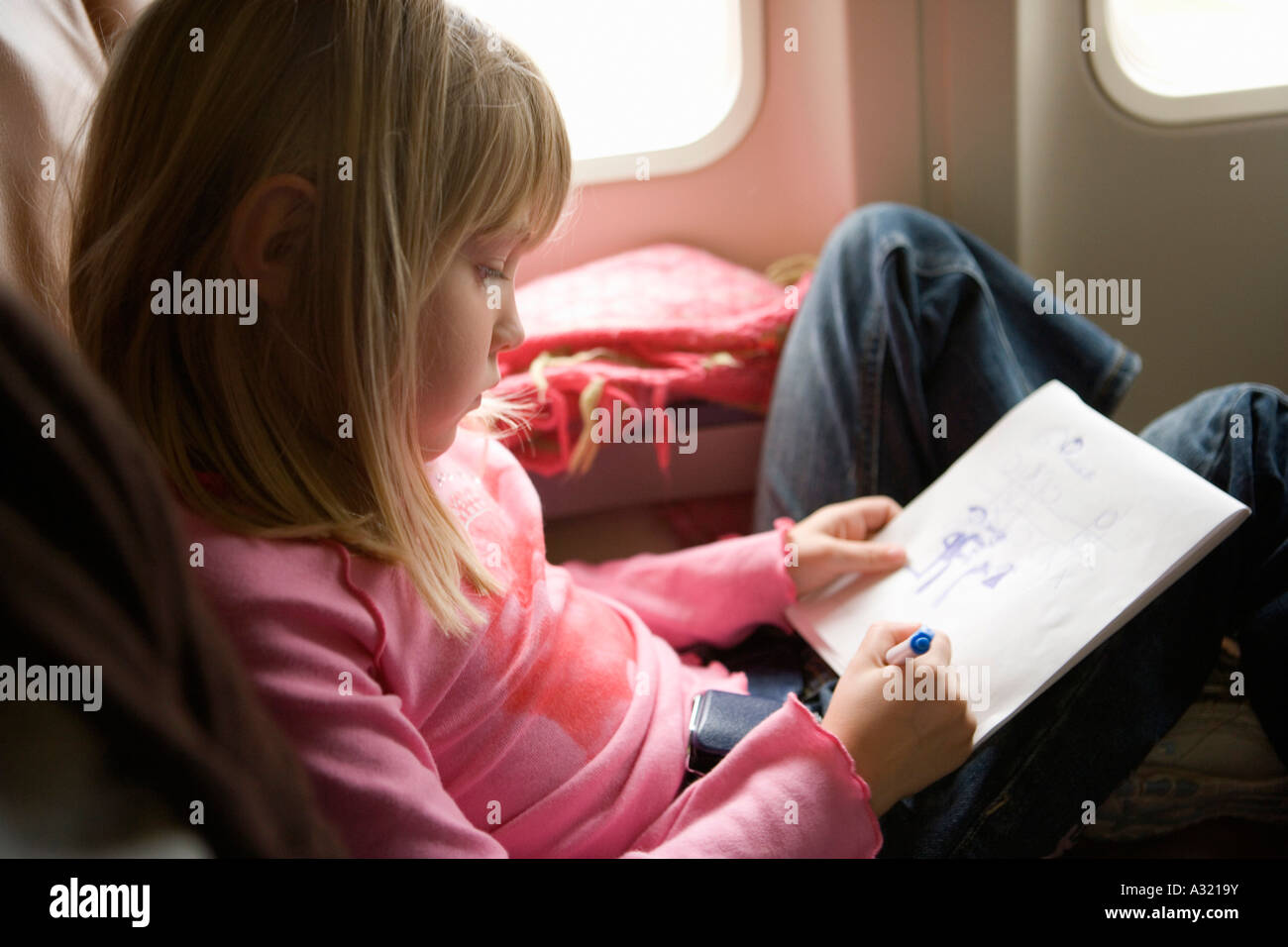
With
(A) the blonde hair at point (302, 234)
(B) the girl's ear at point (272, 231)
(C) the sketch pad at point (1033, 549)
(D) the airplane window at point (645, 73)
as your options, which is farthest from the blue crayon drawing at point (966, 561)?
(D) the airplane window at point (645, 73)

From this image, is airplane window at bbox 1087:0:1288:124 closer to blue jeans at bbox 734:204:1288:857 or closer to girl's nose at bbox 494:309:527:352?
blue jeans at bbox 734:204:1288:857

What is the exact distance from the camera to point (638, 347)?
3.47 ft

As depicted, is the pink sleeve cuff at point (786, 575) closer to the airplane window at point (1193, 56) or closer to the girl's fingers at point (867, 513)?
the girl's fingers at point (867, 513)

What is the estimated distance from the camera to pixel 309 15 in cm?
51

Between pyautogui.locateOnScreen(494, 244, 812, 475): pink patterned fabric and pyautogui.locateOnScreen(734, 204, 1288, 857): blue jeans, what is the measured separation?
72 millimetres

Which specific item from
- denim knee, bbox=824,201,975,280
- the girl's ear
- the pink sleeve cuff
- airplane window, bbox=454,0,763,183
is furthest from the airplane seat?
airplane window, bbox=454,0,763,183

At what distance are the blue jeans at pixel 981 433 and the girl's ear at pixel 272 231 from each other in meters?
0.51

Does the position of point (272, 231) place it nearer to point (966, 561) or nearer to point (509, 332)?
point (509, 332)

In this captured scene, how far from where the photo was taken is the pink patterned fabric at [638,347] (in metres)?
1.00

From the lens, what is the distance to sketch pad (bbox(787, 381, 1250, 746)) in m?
0.62

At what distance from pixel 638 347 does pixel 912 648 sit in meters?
0.53

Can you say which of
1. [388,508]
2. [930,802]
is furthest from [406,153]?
[930,802]

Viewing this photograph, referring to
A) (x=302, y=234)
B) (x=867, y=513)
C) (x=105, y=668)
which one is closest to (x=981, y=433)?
(x=867, y=513)
